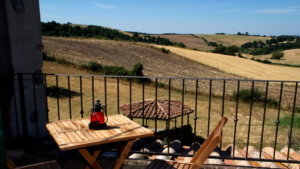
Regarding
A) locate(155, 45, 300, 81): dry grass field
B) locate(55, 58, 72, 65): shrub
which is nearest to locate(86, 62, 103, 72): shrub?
locate(55, 58, 72, 65): shrub

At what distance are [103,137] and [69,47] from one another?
29.3 m

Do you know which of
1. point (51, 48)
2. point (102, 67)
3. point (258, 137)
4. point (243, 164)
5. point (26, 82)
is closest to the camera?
point (243, 164)

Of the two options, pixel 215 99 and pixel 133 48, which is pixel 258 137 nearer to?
pixel 215 99

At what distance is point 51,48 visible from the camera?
2706cm

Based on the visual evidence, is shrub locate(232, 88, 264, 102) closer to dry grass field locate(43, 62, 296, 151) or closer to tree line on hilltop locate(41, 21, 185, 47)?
dry grass field locate(43, 62, 296, 151)

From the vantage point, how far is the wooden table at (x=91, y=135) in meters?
2.06

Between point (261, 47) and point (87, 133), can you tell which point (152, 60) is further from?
point (261, 47)

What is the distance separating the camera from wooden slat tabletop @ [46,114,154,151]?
2.05 m

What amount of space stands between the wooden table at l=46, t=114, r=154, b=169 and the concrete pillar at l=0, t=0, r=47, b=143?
42.8 inches

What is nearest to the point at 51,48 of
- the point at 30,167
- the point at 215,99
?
the point at 215,99

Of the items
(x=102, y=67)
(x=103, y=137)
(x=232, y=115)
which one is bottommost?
(x=232, y=115)

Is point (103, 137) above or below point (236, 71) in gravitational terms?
above

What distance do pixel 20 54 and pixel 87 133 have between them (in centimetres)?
206

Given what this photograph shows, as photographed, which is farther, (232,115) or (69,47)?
(69,47)
